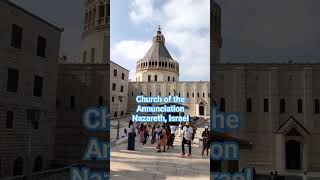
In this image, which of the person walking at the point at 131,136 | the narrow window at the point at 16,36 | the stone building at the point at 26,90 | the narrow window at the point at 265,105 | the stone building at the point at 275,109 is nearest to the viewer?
the stone building at the point at 26,90

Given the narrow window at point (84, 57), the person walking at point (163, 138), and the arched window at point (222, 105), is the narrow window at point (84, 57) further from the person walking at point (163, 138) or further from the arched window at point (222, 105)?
the arched window at point (222, 105)

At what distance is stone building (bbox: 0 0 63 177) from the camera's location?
6.88 m

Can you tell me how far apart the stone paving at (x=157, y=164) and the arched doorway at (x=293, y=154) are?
1.49 m

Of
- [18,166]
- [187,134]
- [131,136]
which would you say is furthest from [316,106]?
[18,166]

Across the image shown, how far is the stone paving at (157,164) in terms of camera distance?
7277mm

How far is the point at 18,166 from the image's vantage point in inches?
275

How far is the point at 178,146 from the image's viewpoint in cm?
804

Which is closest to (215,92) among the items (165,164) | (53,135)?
(165,164)

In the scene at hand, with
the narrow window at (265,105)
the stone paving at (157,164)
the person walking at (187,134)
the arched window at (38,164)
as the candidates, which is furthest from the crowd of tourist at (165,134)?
the arched window at (38,164)

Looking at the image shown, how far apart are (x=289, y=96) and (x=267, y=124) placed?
0.64 meters

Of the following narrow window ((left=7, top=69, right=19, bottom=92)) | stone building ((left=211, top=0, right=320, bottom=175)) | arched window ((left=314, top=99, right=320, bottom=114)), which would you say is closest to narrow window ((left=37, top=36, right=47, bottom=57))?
narrow window ((left=7, top=69, right=19, bottom=92))

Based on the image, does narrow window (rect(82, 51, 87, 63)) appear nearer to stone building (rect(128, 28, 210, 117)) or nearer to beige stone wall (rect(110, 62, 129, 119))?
beige stone wall (rect(110, 62, 129, 119))

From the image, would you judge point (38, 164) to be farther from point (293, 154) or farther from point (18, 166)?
point (293, 154)

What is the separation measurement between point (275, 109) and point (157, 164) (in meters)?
2.39
